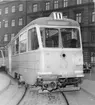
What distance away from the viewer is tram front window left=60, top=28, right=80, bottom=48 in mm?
8539

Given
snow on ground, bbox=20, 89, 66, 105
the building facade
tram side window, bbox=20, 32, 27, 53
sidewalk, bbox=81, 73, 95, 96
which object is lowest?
sidewalk, bbox=81, 73, 95, 96

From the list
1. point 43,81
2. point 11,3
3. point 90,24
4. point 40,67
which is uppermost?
point 11,3

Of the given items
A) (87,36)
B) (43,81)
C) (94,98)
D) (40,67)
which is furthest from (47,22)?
(87,36)

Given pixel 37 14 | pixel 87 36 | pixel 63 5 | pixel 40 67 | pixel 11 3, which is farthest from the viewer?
pixel 11 3

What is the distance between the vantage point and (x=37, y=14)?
38.2m

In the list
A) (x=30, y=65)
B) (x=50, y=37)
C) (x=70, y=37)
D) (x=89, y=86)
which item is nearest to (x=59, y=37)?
(x=50, y=37)

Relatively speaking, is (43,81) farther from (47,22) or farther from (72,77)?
(47,22)

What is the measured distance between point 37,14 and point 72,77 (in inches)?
1224

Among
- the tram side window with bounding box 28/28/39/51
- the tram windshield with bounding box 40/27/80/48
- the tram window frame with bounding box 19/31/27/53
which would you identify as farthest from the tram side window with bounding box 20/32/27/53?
the tram windshield with bounding box 40/27/80/48

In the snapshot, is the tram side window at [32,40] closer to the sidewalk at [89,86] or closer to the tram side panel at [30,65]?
the tram side panel at [30,65]

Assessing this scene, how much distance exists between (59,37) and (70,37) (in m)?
0.52

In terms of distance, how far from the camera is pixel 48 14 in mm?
36531

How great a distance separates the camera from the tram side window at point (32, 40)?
27.9 feet

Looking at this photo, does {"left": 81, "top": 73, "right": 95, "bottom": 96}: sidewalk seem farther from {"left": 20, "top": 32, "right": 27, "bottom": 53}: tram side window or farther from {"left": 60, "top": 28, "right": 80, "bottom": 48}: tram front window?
{"left": 20, "top": 32, "right": 27, "bottom": 53}: tram side window
